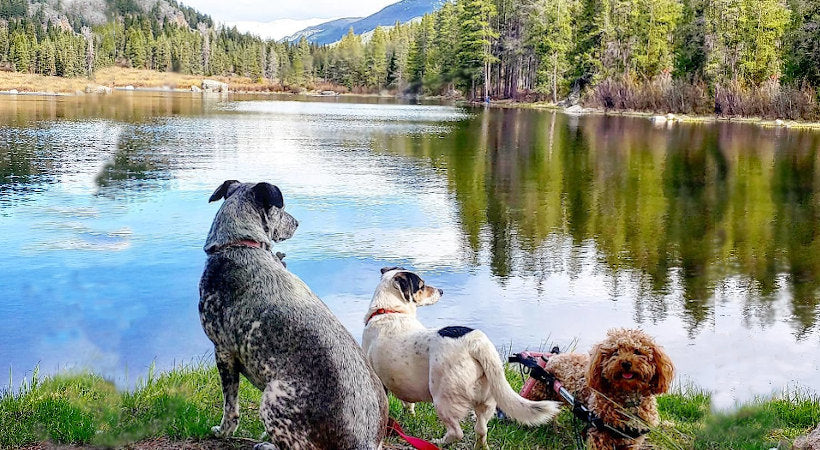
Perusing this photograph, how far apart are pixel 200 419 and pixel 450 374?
65.3 inches

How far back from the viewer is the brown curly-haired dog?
4.76m

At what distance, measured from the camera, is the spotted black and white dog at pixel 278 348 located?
3932 millimetres

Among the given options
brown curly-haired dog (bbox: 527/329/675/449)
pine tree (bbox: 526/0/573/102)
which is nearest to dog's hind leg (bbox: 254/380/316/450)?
brown curly-haired dog (bbox: 527/329/675/449)

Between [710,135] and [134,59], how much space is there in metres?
136

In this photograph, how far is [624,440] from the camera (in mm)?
5043

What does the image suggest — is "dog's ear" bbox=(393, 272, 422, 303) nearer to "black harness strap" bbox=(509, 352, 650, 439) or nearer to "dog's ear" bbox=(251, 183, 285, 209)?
"black harness strap" bbox=(509, 352, 650, 439)

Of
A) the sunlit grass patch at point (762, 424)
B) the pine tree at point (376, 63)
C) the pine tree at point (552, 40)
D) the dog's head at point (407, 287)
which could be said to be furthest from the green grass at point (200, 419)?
the pine tree at point (376, 63)

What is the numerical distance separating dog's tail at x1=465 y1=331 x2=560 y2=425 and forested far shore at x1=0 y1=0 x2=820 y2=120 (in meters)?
45.5

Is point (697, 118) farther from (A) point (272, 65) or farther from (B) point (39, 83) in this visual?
(A) point (272, 65)

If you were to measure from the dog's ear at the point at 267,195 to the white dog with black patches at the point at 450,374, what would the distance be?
1189mm

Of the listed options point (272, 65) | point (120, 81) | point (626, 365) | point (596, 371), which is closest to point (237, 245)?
point (596, 371)

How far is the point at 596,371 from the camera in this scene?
494 centimetres

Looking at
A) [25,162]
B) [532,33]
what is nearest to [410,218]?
[25,162]

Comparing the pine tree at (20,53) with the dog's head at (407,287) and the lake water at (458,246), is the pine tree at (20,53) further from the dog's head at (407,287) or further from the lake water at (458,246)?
the dog's head at (407,287)
